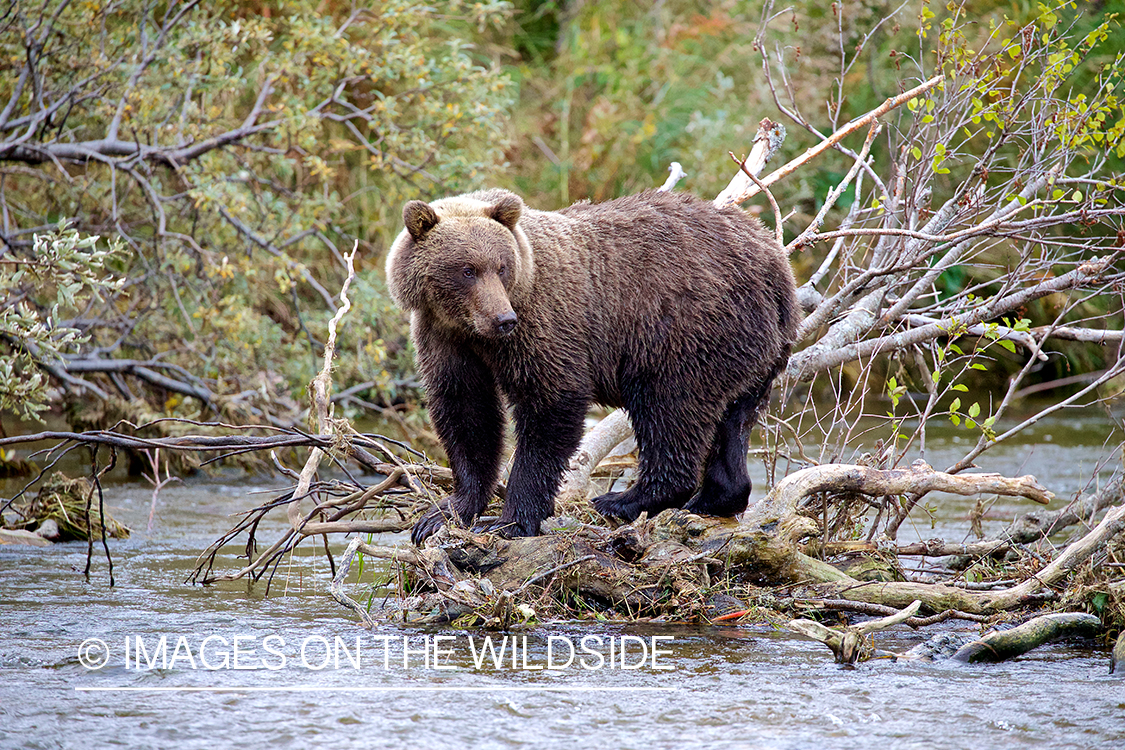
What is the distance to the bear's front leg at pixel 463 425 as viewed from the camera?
17.0 ft

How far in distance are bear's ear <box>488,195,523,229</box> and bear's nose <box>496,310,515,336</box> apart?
22.9 inches

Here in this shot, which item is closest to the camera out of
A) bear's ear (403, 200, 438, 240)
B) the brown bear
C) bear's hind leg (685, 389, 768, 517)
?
bear's ear (403, 200, 438, 240)

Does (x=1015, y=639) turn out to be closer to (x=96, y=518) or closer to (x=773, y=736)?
(x=773, y=736)

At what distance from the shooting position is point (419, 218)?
16.2 ft

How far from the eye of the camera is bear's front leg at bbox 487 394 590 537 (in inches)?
201

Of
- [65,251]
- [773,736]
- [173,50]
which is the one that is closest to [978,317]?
[773,736]

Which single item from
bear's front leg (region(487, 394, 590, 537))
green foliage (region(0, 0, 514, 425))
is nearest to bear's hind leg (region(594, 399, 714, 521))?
bear's front leg (region(487, 394, 590, 537))

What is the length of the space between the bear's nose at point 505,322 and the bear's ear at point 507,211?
1.91ft

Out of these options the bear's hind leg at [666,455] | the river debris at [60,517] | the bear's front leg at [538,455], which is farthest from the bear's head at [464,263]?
the river debris at [60,517]

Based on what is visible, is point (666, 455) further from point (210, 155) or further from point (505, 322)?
point (210, 155)

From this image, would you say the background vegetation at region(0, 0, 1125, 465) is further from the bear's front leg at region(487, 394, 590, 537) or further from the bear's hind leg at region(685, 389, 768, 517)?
the bear's front leg at region(487, 394, 590, 537)

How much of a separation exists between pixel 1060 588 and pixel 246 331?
6.56m

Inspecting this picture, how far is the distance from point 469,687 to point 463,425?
4.90 ft

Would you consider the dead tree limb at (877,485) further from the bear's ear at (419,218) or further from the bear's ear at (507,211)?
the bear's ear at (419,218)
